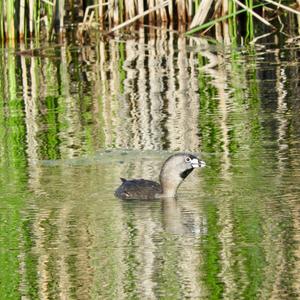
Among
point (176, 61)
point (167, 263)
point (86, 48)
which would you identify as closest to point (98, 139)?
point (167, 263)

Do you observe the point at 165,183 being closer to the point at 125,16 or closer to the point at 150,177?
the point at 150,177

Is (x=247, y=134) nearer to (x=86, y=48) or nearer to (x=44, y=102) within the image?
(x=44, y=102)

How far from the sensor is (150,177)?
9320 millimetres

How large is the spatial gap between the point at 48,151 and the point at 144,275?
3548mm

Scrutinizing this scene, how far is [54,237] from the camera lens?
25.3ft

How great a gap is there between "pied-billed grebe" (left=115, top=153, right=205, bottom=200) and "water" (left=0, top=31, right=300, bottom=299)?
79 mm

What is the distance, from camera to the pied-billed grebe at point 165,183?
849 cm

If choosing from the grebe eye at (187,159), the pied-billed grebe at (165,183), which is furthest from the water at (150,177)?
the grebe eye at (187,159)

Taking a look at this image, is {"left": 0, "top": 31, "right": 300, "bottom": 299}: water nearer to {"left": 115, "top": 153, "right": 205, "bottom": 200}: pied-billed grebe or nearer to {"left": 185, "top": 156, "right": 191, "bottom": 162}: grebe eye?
{"left": 115, "top": 153, "right": 205, "bottom": 200}: pied-billed grebe

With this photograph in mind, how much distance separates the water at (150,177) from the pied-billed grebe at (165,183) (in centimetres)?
8

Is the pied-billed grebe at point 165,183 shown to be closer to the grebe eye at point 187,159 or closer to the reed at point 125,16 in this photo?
the grebe eye at point 187,159

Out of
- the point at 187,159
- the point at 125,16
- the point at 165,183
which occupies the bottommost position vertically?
the point at 165,183

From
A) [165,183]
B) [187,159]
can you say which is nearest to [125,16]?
[187,159]

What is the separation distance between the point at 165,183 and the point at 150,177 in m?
0.76
